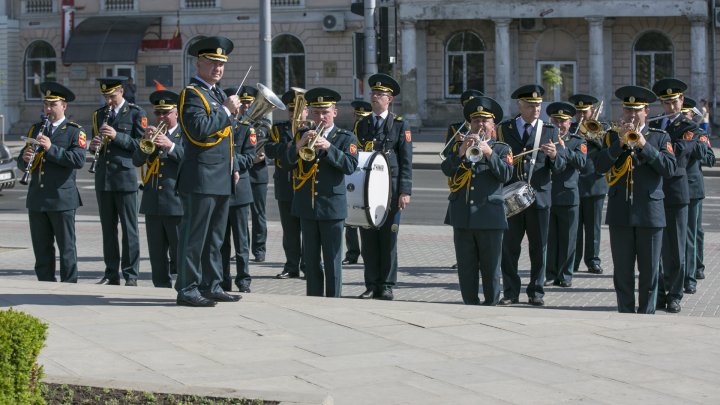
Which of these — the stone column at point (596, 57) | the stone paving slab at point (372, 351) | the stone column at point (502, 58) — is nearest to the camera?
the stone paving slab at point (372, 351)

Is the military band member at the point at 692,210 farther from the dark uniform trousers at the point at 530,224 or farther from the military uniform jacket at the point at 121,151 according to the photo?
the military uniform jacket at the point at 121,151

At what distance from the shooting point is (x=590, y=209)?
584 inches

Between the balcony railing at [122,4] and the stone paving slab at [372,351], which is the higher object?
the balcony railing at [122,4]

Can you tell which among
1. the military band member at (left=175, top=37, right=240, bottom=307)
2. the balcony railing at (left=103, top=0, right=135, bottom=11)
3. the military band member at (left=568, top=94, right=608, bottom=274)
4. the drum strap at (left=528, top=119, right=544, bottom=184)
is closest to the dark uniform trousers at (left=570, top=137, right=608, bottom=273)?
the military band member at (left=568, top=94, right=608, bottom=274)

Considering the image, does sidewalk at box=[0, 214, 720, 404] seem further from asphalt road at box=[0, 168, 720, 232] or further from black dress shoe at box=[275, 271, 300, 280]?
asphalt road at box=[0, 168, 720, 232]

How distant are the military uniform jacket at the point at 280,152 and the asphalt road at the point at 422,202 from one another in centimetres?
598

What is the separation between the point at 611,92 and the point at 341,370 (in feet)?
122

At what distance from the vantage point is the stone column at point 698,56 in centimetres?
4209

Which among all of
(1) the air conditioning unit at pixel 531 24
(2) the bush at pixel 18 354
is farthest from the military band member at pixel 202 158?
(1) the air conditioning unit at pixel 531 24

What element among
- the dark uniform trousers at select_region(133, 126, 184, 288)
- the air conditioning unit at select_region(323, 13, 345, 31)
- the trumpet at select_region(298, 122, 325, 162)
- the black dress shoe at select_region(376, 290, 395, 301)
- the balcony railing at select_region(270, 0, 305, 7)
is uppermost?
the balcony railing at select_region(270, 0, 305, 7)

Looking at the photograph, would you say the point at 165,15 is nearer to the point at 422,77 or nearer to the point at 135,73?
the point at 135,73

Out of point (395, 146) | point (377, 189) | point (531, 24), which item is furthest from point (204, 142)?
point (531, 24)

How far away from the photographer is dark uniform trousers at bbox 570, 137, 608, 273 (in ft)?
48.2

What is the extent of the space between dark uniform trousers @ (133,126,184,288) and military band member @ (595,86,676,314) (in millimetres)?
3906
